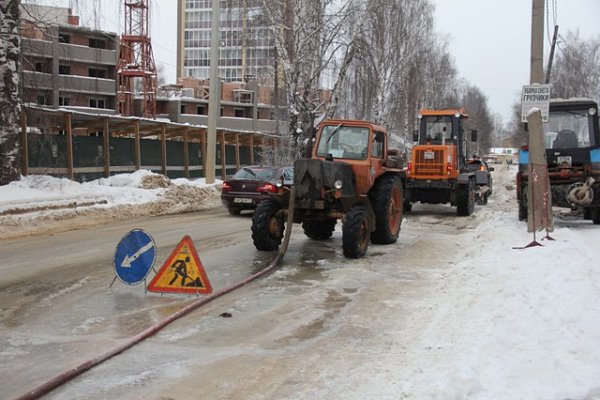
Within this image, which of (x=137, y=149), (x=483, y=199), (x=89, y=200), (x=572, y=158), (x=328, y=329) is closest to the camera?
A: (x=328, y=329)

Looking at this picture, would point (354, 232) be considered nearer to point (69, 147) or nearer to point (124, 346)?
point (124, 346)

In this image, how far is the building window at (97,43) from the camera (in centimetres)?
5919

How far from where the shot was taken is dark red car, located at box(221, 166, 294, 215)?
17672 millimetres

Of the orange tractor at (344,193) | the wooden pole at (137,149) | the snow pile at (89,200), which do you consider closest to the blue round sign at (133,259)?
the orange tractor at (344,193)

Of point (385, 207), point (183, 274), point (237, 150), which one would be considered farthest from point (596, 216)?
point (237, 150)

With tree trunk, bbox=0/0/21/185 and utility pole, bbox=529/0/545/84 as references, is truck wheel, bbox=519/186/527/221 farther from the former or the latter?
tree trunk, bbox=0/0/21/185

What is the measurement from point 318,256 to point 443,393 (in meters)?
6.86

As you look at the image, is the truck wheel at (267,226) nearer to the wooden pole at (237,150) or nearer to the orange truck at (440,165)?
the orange truck at (440,165)

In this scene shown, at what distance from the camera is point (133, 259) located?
7.69 m

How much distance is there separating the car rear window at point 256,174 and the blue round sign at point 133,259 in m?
10.3

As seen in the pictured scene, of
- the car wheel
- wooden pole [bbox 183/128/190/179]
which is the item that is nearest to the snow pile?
the car wheel

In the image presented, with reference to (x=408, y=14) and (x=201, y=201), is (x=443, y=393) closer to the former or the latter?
(x=201, y=201)

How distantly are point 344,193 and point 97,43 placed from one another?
5527cm

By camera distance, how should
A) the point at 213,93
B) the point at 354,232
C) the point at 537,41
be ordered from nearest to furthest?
1. the point at 354,232
2. the point at 537,41
3. the point at 213,93
